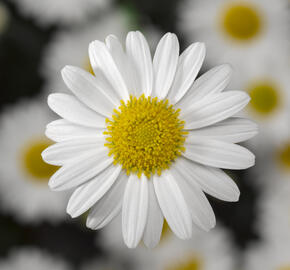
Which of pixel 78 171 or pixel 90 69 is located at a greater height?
pixel 90 69

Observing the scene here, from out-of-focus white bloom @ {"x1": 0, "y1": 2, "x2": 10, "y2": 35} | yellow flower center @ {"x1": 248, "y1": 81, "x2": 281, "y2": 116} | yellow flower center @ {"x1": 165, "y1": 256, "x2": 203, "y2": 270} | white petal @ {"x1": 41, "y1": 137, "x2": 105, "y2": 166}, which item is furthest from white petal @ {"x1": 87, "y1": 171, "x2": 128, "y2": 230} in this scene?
out-of-focus white bloom @ {"x1": 0, "y1": 2, "x2": 10, "y2": 35}

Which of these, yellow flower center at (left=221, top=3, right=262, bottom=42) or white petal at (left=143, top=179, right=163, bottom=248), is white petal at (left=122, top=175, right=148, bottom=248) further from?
yellow flower center at (left=221, top=3, right=262, bottom=42)

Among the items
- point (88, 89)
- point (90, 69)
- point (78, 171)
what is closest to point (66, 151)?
point (78, 171)

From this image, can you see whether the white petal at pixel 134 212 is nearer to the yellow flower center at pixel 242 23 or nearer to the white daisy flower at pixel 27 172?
the white daisy flower at pixel 27 172

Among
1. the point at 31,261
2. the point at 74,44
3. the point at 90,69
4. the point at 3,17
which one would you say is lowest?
the point at 31,261

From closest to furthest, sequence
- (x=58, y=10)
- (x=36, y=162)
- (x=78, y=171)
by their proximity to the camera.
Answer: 1. (x=78, y=171)
2. (x=36, y=162)
3. (x=58, y=10)

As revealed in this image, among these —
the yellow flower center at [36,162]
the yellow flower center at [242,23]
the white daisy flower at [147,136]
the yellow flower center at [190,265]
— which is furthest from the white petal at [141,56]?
the yellow flower center at [190,265]

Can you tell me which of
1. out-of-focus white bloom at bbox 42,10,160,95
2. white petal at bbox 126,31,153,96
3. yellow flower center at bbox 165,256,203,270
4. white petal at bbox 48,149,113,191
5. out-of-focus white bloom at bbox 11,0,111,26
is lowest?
yellow flower center at bbox 165,256,203,270

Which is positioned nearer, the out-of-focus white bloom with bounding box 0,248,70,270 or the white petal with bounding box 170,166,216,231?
the white petal with bounding box 170,166,216,231

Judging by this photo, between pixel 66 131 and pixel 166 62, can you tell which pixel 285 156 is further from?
pixel 66 131
